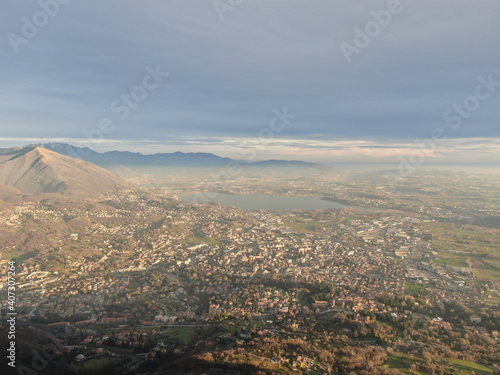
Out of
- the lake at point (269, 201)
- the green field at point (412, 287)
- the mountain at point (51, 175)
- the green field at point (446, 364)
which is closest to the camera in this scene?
the green field at point (446, 364)

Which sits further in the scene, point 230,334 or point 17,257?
point 17,257

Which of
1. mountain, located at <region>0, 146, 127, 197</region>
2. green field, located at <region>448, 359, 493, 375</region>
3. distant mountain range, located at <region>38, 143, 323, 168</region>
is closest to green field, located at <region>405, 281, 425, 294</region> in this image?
green field, located at <region>448, 359, 493, 375</region>

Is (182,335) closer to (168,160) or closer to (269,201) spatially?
(269,201)

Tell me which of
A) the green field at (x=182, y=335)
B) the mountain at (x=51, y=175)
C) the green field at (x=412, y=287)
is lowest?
the green field at (x=412, y=287)

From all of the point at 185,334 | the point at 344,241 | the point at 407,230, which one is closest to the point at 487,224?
the point at 407,230

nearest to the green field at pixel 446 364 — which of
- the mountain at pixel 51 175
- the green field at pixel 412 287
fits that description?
the green field at pixel 412 287

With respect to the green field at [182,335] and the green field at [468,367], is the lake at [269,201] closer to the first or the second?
the green field at [182,335]

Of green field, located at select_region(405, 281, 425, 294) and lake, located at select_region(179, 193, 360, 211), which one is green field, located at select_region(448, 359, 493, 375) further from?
lake, located at select_region(179, 193, 360, 211)

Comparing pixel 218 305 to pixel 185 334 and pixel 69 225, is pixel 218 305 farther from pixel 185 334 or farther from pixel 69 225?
pixel 69 225
